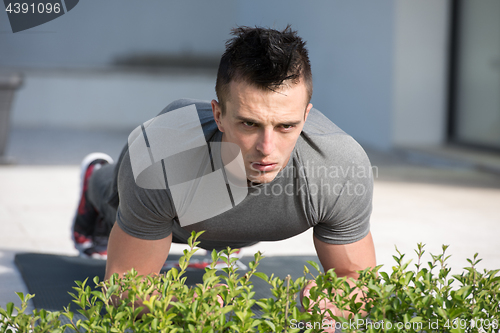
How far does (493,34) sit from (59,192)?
5.12 meters

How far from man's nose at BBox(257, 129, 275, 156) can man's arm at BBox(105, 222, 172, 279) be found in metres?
0.50

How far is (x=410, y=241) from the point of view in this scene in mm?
3312

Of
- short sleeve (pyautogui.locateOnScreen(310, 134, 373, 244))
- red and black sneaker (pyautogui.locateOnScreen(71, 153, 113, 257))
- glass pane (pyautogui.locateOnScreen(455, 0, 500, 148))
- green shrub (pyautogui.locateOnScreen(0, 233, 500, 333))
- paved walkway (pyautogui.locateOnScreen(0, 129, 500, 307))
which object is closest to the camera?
green shrub (pyautogui.locateOnScreen(0, 233, 500, 333))

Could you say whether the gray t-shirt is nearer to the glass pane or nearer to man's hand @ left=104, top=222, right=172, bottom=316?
man's hand @ left=104, top=222, right=172, bottom=316

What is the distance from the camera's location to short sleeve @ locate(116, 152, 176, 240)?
175 cm

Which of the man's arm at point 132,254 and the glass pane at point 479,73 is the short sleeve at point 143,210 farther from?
the glass pane at point 479,73

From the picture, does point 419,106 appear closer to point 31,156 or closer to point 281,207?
point 31,156

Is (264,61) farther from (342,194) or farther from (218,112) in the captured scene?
(342,194)

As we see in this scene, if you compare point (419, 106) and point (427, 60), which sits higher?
point (427, 60)

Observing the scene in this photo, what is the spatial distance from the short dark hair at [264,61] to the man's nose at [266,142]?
0.43 feet

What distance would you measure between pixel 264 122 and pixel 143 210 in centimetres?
50

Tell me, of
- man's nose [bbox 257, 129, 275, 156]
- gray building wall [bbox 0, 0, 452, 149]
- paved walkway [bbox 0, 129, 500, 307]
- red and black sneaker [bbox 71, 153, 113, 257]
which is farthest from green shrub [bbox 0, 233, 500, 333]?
gray building wall [bbox 0, 0, 452, 149]

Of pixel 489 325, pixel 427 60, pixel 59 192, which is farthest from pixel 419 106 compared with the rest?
pixel 489 325

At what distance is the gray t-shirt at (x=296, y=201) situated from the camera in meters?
1.78
